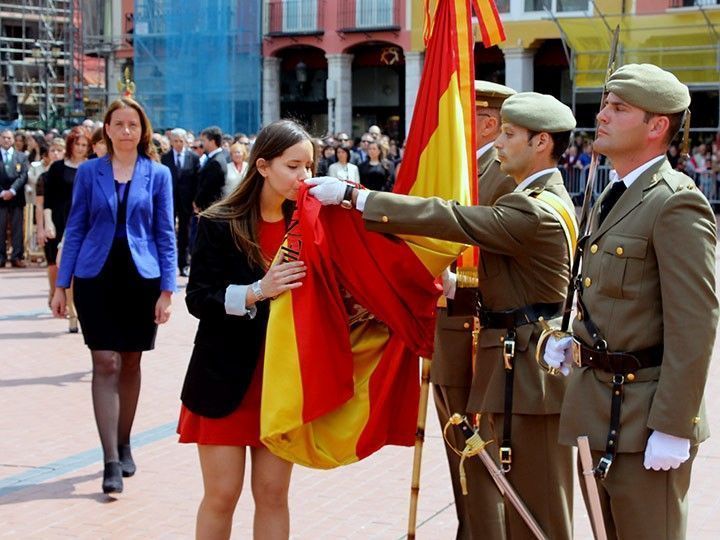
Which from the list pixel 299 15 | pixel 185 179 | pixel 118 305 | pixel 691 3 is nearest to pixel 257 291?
pixel 118 305

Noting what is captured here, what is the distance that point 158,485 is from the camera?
6129 millimetres

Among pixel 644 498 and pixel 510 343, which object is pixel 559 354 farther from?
pixel 644 498

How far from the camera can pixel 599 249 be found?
3.54 meters

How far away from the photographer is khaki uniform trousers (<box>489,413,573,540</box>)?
13.7ft

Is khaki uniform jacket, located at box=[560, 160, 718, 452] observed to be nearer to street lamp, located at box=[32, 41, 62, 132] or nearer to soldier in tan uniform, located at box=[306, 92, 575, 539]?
soldier in tan uniform, located at box=[306, 92, 575, 539]

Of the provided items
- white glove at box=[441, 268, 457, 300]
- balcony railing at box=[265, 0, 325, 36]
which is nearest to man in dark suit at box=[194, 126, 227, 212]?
white glove at box=[441, 268, 457, 300]

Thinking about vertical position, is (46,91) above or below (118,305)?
above

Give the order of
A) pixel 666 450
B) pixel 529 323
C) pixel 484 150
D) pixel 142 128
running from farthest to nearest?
pixel 142 128, pixel 484 150, pixel 529 323, pixel 666 450

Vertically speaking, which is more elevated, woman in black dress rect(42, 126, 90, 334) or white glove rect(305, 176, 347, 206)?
white glove rect(305, 176, 347, 206)

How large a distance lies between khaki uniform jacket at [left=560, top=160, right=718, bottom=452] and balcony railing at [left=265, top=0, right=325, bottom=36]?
1363 inches

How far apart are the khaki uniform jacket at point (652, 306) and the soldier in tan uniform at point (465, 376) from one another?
35.7 inches

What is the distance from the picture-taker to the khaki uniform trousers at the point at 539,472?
418cm

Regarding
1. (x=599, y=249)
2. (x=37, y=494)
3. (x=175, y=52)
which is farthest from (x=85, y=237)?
(x=175, y=52)

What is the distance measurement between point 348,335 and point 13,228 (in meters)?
14.0
